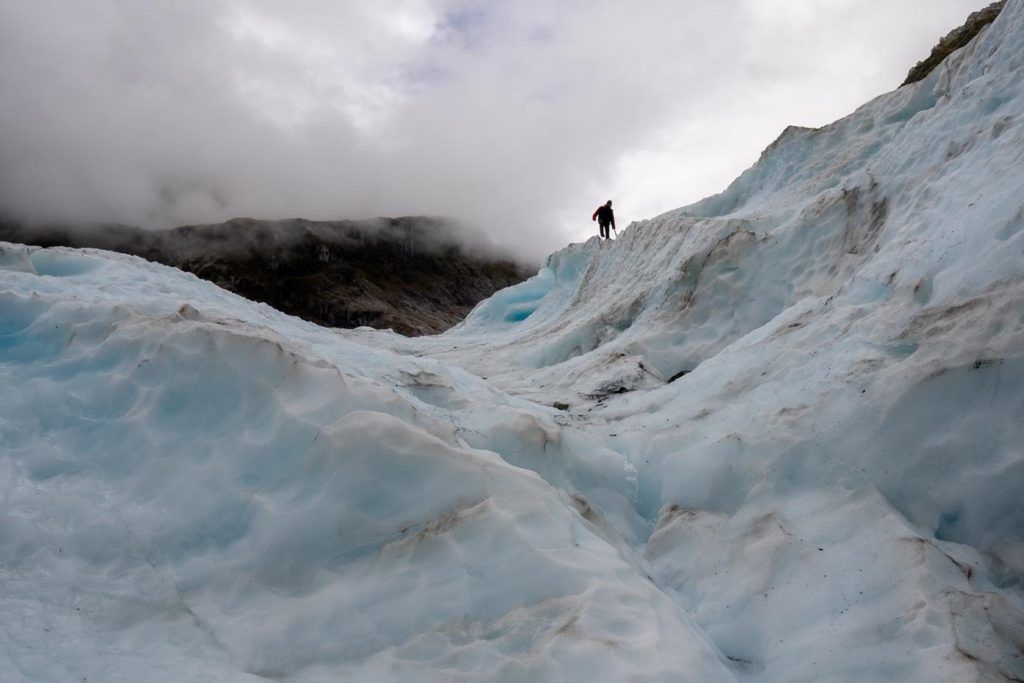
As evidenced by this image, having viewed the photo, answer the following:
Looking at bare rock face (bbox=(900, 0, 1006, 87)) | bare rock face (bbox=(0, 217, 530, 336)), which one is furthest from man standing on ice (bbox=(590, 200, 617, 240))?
bare rock face (bbox=(0, 217, 530, 336))

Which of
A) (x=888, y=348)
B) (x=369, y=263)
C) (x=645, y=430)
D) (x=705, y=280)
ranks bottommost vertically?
(x=645, y=430)

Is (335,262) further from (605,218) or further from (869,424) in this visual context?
(869,424)

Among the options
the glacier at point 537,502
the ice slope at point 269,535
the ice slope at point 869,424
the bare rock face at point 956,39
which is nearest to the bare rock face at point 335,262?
the bare rock face at point 956,39

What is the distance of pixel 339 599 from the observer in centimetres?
384

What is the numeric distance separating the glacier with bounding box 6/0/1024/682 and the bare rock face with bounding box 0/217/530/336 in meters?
80.2

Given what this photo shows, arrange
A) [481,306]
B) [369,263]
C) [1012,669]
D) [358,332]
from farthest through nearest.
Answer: [369,263], [481,306], [358,332], [1012,669]

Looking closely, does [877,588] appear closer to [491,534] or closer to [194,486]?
[491,534]

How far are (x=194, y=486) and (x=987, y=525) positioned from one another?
5080 mm

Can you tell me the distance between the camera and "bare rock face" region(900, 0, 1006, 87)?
50.8 ft

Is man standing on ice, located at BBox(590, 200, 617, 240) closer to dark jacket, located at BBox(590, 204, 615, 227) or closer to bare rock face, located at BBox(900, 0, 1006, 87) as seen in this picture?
dark jacket, located at BBox(590, 204, 615, 227)

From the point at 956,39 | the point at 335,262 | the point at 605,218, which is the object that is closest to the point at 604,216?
the point at 605,218

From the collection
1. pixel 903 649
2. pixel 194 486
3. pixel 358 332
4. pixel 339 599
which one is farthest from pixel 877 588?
pixel 358 332

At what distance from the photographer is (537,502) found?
4.48m

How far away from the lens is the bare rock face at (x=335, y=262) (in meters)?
97.2
